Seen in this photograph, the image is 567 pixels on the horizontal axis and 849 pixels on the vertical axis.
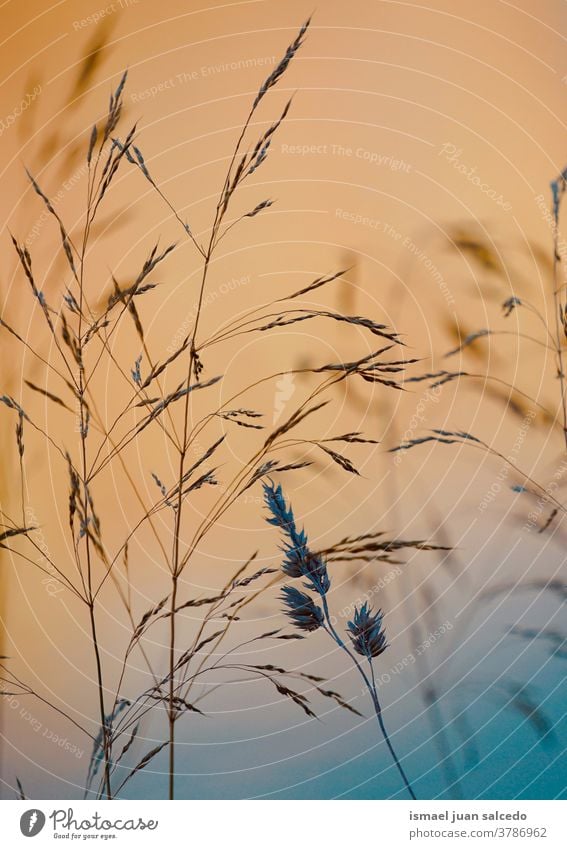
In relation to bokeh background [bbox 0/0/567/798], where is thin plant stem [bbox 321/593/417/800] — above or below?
below

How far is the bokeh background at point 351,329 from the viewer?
34.9 inches

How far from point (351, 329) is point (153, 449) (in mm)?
268

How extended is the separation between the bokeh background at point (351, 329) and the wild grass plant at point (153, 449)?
0.01 m

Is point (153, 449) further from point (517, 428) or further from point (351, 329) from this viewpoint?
point (517, 428)

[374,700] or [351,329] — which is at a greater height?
[351,329]

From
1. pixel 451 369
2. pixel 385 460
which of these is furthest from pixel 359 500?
pixel 451 369

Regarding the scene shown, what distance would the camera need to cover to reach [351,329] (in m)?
0.92

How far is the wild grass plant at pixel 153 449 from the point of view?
0.89 metres

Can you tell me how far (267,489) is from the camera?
859 mm

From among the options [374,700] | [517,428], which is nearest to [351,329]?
[517,428]

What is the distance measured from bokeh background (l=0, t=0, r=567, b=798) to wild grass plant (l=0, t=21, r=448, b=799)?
1cm

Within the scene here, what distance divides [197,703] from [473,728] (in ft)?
1.01

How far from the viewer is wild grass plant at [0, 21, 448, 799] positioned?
2.93ft

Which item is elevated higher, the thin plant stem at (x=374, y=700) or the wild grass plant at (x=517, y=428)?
the wild grass plant at (x=517, y=428)
